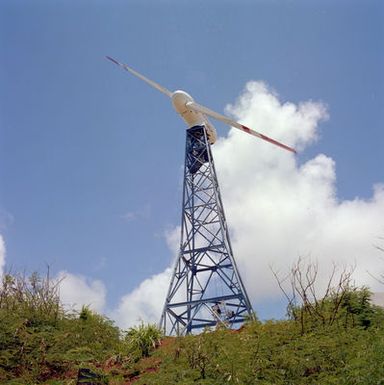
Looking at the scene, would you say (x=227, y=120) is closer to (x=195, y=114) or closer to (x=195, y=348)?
(x=195, y=114)


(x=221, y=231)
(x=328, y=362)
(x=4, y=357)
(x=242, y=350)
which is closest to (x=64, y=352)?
(x=4, y=357)

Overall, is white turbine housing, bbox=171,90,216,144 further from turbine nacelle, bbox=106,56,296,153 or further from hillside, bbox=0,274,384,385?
hillside, bbox=0,274,384,385

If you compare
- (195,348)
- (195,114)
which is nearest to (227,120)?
(195,114)

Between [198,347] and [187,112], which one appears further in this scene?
[187,112]

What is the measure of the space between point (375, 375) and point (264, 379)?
1784 mm

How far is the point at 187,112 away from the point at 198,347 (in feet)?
73.2

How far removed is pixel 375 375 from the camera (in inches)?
216

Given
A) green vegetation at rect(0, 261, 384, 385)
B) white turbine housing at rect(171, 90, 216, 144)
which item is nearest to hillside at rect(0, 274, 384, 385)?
green vegetation at rect(0, 261, 384, 385)

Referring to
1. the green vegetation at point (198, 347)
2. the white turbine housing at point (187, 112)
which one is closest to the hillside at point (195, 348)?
the green vegetation at point (198, 347)

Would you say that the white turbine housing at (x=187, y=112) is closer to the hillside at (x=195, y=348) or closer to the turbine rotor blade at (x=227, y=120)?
the turbine rotor blade at (x=227, y=120)

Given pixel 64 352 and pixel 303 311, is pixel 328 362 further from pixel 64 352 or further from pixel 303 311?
pixel 64 352

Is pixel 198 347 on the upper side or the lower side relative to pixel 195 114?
lower

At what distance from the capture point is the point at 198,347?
7953 millimetres

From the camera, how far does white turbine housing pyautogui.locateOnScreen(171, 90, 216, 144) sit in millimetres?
28828
